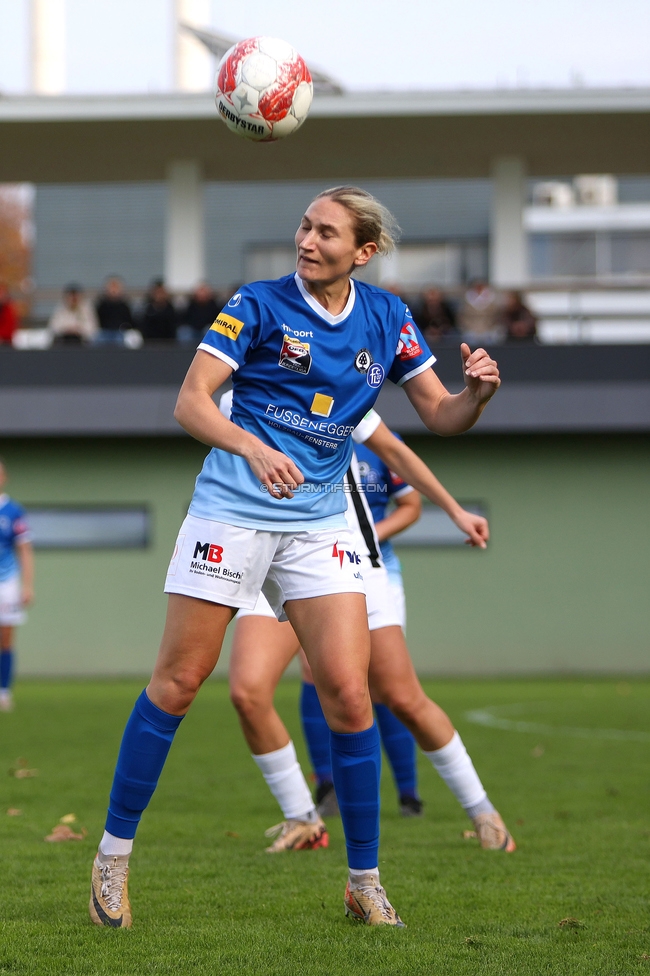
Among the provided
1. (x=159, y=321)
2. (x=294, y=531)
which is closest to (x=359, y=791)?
(x=294, y=531)

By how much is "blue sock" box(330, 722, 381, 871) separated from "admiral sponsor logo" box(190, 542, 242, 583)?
0.65m

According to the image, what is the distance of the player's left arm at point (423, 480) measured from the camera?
5.20 m

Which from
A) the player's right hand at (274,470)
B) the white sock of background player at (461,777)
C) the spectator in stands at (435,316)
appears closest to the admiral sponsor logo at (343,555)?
the player's right hand at (274,470)

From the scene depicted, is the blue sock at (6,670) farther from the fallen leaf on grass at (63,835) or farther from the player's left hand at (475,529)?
the player's left hand at (475,529)

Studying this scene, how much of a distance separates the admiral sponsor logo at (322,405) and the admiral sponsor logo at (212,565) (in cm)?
55

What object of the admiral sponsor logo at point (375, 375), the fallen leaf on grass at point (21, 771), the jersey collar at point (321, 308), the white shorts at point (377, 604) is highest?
the jersey collar at point (321, 308)

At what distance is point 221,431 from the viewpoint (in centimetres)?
388

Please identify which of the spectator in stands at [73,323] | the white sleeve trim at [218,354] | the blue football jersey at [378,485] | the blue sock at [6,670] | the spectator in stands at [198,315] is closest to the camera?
the white sleeve trim at [218,354]

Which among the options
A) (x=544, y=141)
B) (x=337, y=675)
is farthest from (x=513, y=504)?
(x=337, y=675)

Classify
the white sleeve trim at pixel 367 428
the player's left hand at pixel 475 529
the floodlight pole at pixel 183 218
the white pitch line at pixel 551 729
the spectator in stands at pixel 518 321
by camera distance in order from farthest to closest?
1. the floodlight pole at pixel 183 218
2. the spectator in stands at pixel 518 321
3. the white pitch line at pixel 551 729
4. the white sleeve trim at pixel 367 428
5. the player's left hand at pixel 475 529

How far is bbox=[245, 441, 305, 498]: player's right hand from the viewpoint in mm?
3787

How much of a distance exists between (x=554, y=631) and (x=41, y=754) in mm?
11368

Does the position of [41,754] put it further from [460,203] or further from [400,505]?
[460,203]

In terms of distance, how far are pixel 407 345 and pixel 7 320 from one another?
15.4 meters
